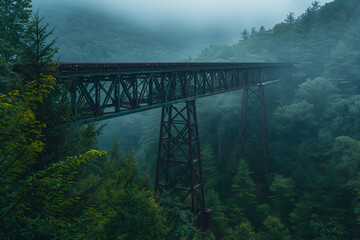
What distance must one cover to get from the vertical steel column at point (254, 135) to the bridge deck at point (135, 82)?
3.26m

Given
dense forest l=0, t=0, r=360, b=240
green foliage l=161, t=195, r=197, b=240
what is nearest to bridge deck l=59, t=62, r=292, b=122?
dense forest l=0, t=0, r=360, b=240

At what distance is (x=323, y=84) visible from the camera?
28.8 m

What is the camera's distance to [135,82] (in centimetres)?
1010

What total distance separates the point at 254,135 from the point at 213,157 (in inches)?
226

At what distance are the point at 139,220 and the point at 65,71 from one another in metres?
5.60

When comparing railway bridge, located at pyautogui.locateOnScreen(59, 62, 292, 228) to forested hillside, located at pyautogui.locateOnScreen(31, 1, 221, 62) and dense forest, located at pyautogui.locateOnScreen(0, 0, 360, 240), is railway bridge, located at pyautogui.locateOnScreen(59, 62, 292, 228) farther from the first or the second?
forested hillside, located at pyautogui.locateOnScreen(31, 1, 221, 62)

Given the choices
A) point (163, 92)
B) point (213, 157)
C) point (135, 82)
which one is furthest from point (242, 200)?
point (135, 82)

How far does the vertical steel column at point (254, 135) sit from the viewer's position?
2338cm

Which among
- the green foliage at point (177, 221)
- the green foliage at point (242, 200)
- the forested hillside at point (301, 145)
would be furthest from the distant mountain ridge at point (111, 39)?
the green foliage at point (177, 221)

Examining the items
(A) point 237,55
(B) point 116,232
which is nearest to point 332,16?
(A) point 237,55

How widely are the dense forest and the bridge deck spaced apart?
997 millimetres

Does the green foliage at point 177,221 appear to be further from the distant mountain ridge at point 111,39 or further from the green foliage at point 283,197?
the distant mountain ridge at point 111,39

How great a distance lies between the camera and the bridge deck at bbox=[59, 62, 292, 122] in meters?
7.94

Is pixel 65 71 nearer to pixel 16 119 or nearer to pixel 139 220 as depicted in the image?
pixel 16 119
